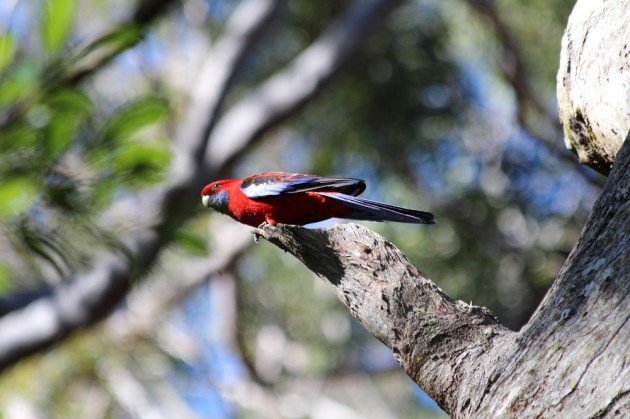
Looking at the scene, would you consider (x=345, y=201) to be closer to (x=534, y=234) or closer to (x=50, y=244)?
(x=50, y=244)

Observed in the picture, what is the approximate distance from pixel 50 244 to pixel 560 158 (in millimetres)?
6060

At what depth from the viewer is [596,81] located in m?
2.85

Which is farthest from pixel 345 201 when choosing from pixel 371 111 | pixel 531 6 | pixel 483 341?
pixel 531 6

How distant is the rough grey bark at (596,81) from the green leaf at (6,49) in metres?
1.92

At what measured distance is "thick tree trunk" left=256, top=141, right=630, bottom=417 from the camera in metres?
1.94

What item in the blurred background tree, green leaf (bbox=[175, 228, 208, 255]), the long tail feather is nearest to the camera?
the long tail feather

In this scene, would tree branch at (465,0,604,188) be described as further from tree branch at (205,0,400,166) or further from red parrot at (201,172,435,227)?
red parrot at (201,172,435,227)

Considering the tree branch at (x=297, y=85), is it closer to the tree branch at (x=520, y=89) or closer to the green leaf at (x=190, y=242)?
the tree branch at (x=520, y=89)

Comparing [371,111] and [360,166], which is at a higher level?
[371,111]

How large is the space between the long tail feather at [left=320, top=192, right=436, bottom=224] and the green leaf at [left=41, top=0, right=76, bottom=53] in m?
1.21

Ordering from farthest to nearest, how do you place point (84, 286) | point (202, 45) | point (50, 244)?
point (202, 45) < point (84, 286) < point (50, 244)

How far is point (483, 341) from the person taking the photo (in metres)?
2.29

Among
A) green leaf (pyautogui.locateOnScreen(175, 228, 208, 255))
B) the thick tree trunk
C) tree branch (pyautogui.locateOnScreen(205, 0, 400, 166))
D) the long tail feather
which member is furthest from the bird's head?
tree branch (pyautogui.locateOnScreen(205, 0, 400, 166))

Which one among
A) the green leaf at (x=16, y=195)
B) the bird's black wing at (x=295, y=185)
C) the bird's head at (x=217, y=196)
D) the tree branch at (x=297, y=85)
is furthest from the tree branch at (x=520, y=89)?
the green leaf at (x=16, y=195)
